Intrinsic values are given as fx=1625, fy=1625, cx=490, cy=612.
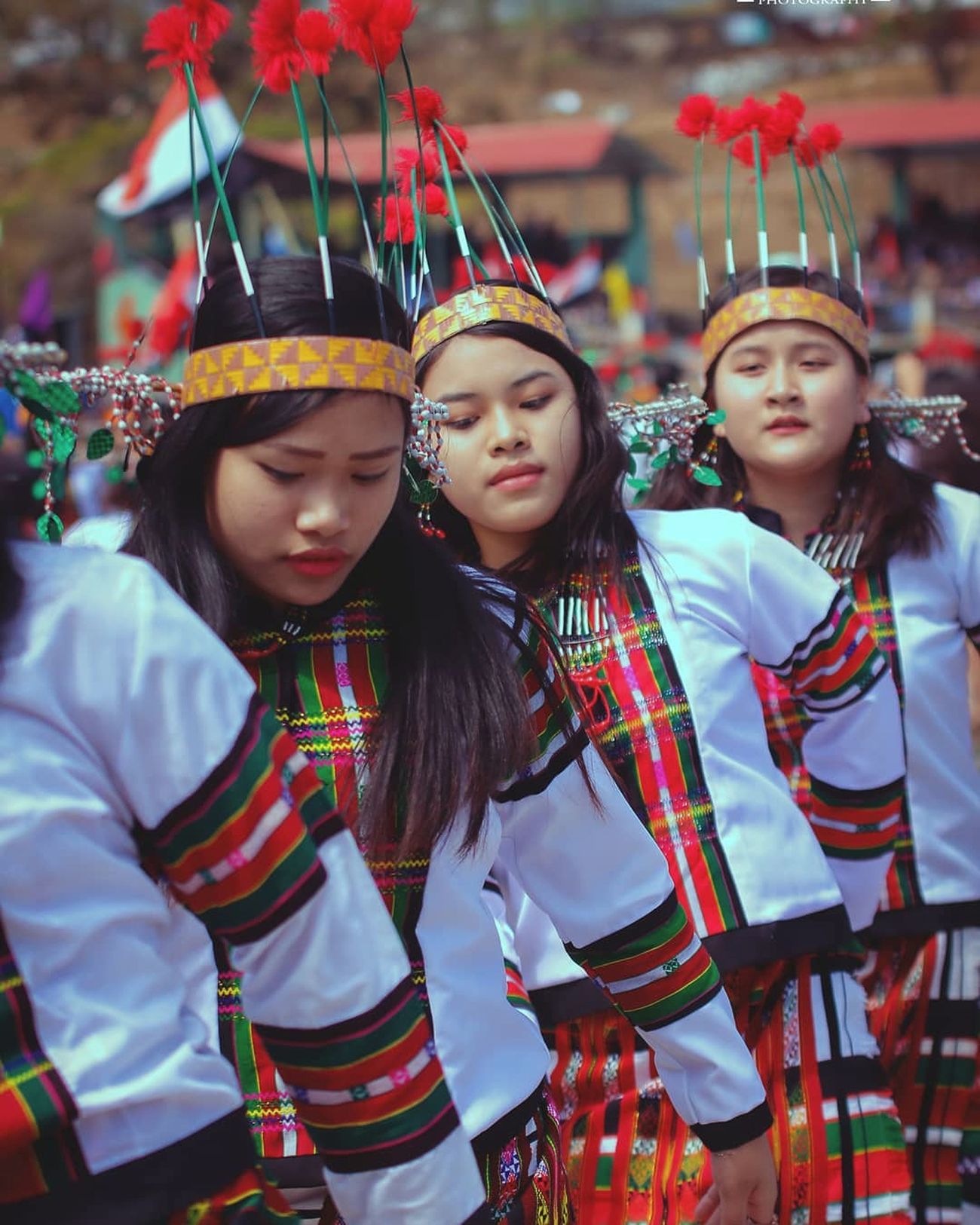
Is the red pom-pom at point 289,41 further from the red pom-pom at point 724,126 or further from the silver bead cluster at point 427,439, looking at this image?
the red pom-pom at point 724,126

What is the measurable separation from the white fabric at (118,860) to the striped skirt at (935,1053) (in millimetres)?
1752

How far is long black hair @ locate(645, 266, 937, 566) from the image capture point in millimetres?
3117

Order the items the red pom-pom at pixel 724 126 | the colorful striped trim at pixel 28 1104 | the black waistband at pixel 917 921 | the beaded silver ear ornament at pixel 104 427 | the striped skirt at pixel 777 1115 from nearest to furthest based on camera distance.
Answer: the colorful striped trim at pixel 28 1104 < the beaded silver ear ornament at pixel 104 427 < the striped skirt at pixel 777 1115 < the black waistband at pixel 917 921 < the red pom-pom at pixel 724 126

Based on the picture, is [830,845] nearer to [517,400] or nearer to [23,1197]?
[517,400]

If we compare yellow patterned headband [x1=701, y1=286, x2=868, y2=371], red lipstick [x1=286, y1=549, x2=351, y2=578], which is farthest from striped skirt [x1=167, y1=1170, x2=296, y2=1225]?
yellow patterned headband [x1=701, y1=286, x2=868, y2=371]

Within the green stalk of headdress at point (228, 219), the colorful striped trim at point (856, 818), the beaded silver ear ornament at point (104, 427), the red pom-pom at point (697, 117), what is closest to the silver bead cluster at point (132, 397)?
the beaded silver ear ornament at point (104, 427)

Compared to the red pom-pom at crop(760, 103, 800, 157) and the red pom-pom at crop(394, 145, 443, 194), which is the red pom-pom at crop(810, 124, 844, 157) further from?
the red pom-pom at crop(394, 145, 443, 194)

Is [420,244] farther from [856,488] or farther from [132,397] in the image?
[856,488]

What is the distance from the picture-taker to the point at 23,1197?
4.15 ft

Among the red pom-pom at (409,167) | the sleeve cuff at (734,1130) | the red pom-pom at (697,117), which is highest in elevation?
the red pom-pom at (697,117)

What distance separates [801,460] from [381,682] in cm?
158

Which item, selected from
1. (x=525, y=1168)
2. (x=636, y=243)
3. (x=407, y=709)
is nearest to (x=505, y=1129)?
(x=525, y=1168)

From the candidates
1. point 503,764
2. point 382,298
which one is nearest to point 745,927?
point 503,764

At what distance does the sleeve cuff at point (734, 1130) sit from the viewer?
2031 mm
